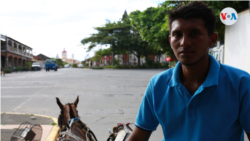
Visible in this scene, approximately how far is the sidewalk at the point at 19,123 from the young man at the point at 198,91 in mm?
3382

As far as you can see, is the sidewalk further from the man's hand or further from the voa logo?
the voa logo

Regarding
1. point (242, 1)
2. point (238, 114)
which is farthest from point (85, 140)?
point (242, 1)

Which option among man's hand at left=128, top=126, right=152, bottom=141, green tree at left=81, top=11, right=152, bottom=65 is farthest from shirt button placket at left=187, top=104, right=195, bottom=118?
green tree at left=81, top=11, right=152, bottom=65

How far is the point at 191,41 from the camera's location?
1.27 metres

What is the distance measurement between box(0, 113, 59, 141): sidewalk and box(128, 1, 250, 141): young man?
11.1 feet

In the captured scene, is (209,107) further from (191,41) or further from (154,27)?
(154,27)

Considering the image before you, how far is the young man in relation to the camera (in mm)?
1209

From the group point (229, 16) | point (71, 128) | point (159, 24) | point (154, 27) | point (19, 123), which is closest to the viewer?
point (71, 128)

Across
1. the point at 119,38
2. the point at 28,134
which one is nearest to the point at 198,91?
the point at 28,134

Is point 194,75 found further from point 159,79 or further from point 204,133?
point 204,133

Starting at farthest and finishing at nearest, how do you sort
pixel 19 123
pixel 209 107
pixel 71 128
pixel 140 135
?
pixel 19 123, pixel 71 128, pixel 140 135, pixel 209 107

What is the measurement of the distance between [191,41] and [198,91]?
30 cm

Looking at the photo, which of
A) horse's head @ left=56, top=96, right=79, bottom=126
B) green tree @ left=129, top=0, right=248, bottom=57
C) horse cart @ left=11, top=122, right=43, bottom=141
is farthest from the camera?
green tree @ left=129, top=0, right=248, bottom=57

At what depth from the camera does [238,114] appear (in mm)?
1206
